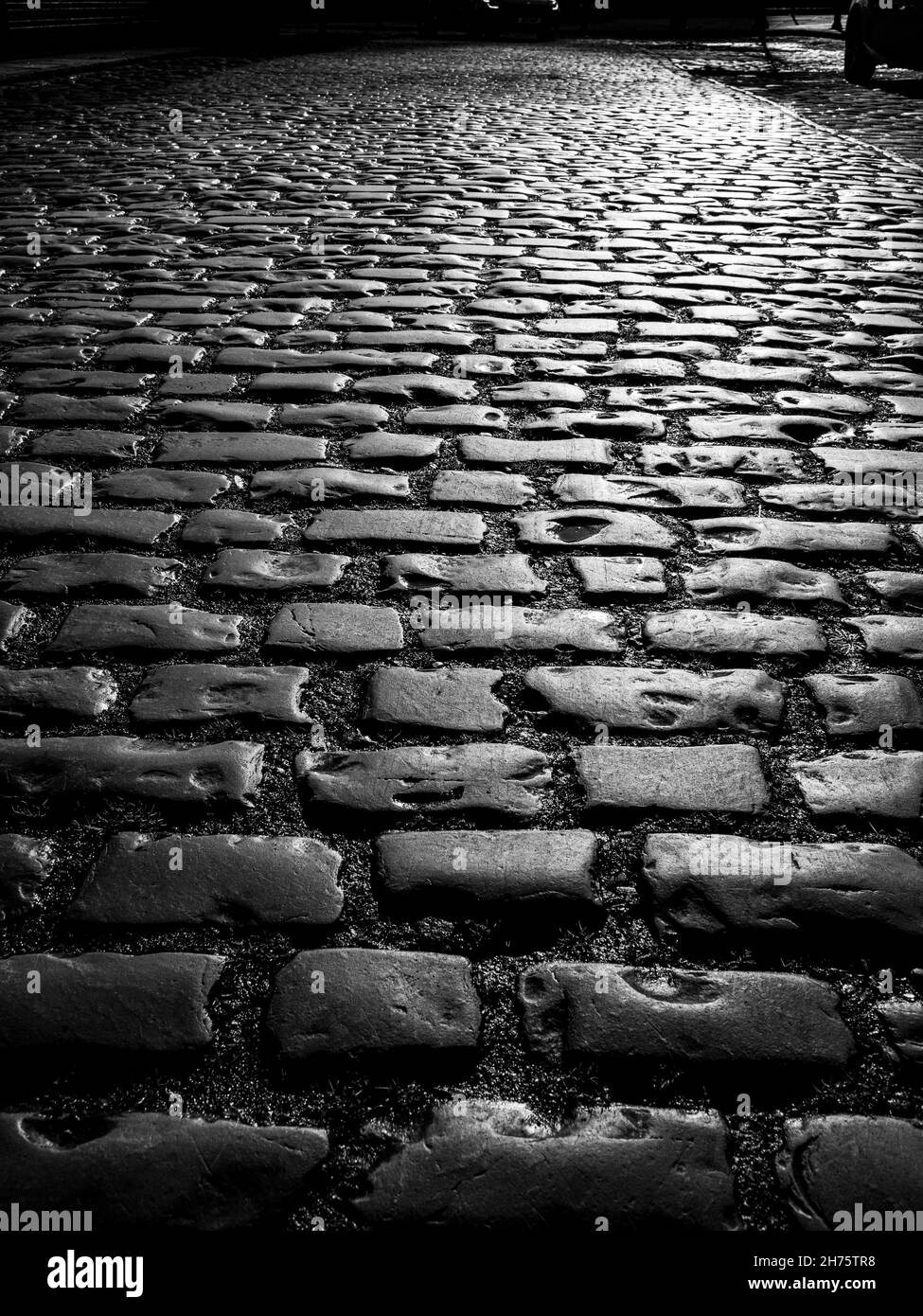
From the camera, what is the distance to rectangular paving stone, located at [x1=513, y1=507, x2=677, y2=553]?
2.56 meters

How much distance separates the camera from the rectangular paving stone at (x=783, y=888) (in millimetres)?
1495

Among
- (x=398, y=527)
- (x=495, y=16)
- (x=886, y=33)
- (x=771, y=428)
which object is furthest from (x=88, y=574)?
(x=495, y=16)

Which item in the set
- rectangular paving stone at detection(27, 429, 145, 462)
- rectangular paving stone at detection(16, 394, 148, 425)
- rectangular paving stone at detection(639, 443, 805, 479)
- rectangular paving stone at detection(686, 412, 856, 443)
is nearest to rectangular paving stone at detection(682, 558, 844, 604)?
rectangular paving stone at detection(639, 443, 805, 479)

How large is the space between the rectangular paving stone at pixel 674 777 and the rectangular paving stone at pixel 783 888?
9 centimetres

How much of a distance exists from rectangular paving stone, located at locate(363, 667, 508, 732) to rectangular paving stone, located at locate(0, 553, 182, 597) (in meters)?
0.43

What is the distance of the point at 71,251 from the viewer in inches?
209

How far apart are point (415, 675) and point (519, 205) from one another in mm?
5320

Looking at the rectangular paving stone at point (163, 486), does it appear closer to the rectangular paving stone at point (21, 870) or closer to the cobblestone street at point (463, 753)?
the cobblestone street at point (463, 753)

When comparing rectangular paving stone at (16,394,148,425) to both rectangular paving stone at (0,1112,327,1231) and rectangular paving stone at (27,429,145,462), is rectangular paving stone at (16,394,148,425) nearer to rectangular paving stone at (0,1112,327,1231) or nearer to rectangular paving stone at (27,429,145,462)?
rectangular paving stone at (27,429,145,462)

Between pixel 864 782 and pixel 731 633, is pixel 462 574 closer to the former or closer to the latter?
pixel 731 633

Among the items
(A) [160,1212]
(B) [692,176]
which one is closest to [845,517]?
(A) [160,1212]
